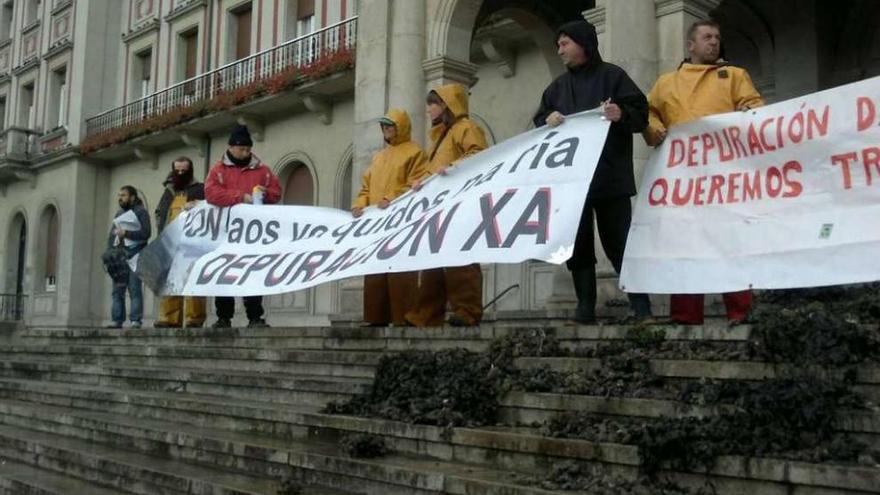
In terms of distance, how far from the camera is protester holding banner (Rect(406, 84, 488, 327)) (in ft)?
24.6

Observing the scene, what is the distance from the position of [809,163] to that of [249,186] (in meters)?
6.22

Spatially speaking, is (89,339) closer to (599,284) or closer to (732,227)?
(599,284)

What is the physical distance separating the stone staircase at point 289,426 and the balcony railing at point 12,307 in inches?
860

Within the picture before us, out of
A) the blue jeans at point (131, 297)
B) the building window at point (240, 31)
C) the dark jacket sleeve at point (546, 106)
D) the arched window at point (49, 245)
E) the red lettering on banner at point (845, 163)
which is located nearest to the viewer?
the red lettering on banner at point (845, 163)

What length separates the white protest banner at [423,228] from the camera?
19.6 ft

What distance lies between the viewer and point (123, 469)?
634cm

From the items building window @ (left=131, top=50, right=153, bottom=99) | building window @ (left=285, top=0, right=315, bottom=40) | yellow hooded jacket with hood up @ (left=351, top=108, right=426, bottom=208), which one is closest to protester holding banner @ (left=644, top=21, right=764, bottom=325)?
yellow hooded jacket with hood up @ (left=351, top=108, right=426, bottom=208)

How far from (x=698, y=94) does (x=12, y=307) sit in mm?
30002

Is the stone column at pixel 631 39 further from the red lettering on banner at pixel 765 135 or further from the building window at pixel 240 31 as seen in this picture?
the building window at pixel 240 31

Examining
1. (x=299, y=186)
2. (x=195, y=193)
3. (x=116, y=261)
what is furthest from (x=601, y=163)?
(x=299, y=186)

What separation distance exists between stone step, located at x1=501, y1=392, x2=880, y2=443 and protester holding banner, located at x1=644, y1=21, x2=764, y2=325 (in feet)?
3.78

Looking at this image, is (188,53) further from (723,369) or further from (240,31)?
(723,369)

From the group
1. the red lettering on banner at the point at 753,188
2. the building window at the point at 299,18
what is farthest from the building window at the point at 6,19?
the red lettering on banner at the point at 753,188

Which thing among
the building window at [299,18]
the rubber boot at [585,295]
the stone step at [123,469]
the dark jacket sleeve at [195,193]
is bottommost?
the stone step at [123,469]
